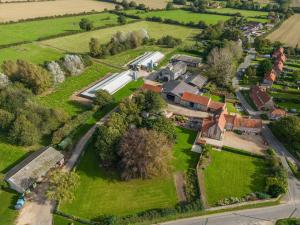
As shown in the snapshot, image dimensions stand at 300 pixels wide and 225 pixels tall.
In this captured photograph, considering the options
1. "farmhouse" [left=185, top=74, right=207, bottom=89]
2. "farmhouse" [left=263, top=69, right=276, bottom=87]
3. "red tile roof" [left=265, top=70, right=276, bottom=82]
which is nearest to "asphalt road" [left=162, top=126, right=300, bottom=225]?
"farmhouse" [left=185, top=74, right=207, bottom=89]

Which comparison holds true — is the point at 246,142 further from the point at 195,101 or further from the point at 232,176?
the point at 195,101

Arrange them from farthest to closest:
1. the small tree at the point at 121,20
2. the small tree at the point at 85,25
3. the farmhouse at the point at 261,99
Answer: the small tree at the point at 121,20
the small tree at the point at 85,25
the farmhouse at the point at 261,99

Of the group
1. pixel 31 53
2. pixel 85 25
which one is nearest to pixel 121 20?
pixel 85 25

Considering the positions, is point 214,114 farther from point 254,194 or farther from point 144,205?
point 144,205

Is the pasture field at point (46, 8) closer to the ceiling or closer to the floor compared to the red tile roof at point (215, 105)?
closer to the ceiling

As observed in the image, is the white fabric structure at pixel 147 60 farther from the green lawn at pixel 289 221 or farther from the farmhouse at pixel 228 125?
the green lawn at pixel 289 221

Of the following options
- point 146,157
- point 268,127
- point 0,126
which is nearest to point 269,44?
point 268,127

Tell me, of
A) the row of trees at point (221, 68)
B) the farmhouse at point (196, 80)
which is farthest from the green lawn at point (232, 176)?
the row of trees at point (221, 68)
